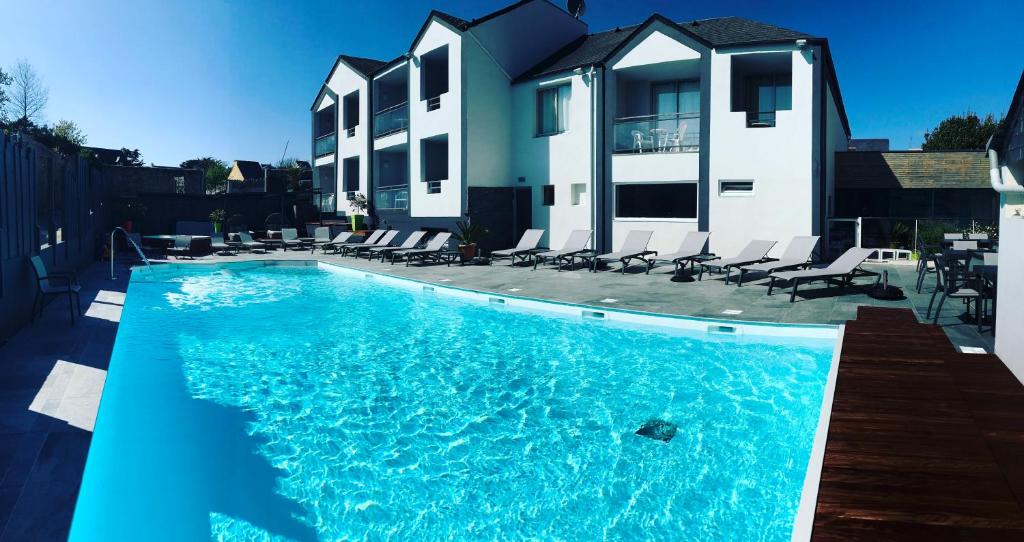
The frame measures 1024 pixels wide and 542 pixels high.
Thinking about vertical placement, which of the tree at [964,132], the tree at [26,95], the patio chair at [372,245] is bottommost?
the patio chair at [372,245]

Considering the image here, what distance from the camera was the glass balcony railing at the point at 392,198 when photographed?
25.5m

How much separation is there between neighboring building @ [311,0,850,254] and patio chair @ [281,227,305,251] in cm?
396

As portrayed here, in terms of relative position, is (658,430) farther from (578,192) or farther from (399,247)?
(399,247)

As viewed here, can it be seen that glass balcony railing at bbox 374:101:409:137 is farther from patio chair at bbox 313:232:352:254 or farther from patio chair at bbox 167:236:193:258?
patio chair at bbox 167:236:193:258

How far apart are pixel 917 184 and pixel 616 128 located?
10.8 m

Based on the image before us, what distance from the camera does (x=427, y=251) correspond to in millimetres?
20141

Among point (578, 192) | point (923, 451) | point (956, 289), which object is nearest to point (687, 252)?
point (578, 192)

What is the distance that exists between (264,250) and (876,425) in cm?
2479

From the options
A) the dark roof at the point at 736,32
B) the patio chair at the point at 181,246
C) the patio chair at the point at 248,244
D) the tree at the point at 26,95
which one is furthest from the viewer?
the tree at the point at 26,95

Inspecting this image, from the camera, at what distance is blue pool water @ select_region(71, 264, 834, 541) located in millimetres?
4625

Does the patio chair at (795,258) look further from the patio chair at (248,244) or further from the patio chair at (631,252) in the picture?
the patio chair at (248,244)

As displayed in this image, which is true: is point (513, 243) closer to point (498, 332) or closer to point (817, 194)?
point (817, 194)

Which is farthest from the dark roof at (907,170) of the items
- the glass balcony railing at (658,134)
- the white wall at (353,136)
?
the white wall at (353,136)

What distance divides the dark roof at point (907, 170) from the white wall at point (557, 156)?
28.8ft
